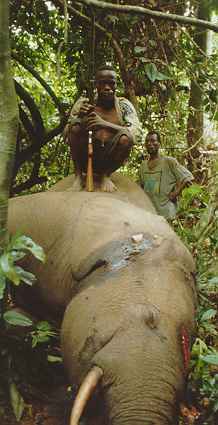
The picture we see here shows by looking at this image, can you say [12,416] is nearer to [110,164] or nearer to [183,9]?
[110,164]

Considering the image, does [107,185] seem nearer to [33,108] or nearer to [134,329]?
[134,329]

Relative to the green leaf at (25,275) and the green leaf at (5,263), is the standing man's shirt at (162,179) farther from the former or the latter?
the green leaf at (5,263)

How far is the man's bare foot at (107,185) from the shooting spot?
5567 mm

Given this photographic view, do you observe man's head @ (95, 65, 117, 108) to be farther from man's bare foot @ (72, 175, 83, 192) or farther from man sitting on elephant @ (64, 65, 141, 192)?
man's bare foot @ (72, 175, 83, 192)

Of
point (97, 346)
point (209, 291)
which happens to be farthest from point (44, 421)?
point (209, 291)

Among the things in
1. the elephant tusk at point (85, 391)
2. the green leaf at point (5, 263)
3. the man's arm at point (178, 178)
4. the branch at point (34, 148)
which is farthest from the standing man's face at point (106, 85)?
the branch at point (34, 148)

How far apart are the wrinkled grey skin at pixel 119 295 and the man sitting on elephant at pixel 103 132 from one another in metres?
0.48

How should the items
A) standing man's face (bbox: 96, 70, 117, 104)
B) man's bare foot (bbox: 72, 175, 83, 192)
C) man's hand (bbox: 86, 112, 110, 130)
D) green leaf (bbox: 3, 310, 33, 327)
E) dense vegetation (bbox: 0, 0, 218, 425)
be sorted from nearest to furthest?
green leaf (bbox: 3, 310, 33, 327), dense vegetation (bbox: 0, 0, 218, 425), man's hand (bbox: 86, 112, 110, 130), standing man's face (bbox: 96, 70, 117, 104), man's bare foot (bbox: 72, 175, 83, 192)

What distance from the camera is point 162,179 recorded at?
301 inches

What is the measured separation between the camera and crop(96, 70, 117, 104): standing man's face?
555cm

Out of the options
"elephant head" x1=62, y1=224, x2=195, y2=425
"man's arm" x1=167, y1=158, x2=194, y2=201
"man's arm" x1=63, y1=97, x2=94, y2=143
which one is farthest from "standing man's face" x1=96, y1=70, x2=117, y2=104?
"man's arm" x1=167, y1=158, x2=194, y2=201

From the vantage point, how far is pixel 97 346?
360cm

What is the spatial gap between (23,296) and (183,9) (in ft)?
15.5

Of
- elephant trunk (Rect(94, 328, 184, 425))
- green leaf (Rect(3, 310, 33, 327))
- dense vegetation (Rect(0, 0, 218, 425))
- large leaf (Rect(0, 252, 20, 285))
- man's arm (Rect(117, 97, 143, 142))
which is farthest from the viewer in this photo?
man's arm (Rect(117, 97, 143, 142))
